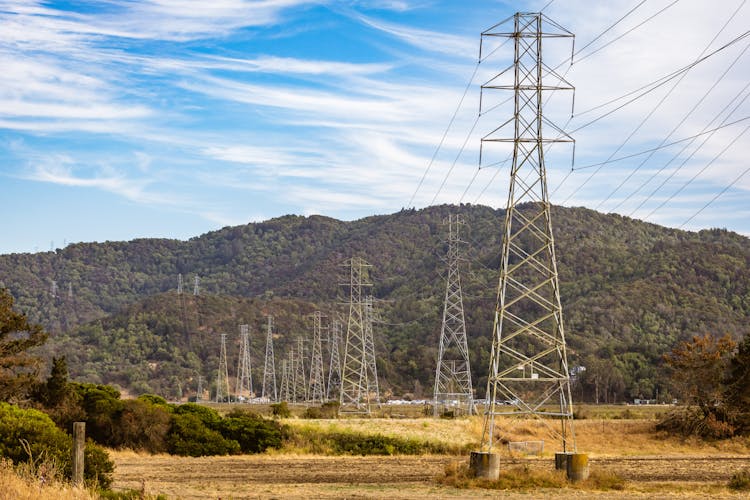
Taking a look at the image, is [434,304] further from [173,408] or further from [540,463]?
[540,463]

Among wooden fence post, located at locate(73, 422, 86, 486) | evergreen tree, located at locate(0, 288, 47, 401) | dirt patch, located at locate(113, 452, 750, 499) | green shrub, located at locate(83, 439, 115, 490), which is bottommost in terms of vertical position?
dirt patch, located at locate(113, 452, 750, 499)

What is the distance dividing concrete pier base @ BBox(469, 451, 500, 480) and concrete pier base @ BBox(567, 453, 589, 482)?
2305 millimetres

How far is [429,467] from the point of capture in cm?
3938

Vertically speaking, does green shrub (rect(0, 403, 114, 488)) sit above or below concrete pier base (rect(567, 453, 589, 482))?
above

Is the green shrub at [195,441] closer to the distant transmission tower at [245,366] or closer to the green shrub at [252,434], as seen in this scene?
the green shrub at [252,434]

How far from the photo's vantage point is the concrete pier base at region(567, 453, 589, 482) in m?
30.6

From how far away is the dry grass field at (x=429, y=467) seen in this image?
2870 centimetres

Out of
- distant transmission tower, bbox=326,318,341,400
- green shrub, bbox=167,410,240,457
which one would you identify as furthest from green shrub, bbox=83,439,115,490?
distant transmission tower, bbox=326,318,341,400

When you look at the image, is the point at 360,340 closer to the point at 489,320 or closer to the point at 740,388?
the point at 740,388

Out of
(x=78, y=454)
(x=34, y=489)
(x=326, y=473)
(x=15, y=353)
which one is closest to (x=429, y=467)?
(x=326, y=473)

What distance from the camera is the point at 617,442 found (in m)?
54.0

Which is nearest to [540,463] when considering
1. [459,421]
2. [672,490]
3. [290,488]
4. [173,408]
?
[672,490]

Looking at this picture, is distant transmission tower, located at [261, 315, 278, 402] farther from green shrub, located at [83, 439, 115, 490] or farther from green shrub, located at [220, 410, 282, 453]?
green shrub, located at [83, 439, 115, 490]

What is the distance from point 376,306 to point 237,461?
142 metres
